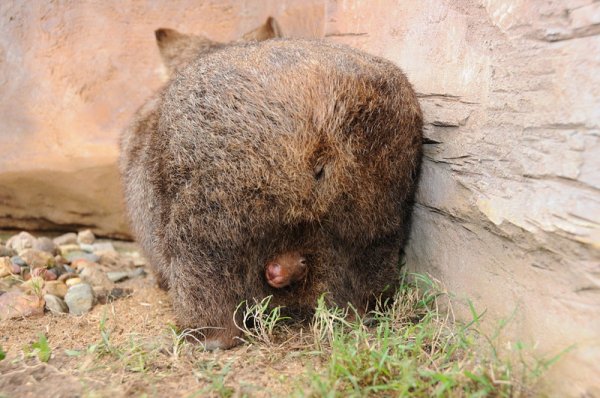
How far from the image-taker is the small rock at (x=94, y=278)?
457cm

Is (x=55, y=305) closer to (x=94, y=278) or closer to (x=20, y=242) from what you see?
(x=94, y=278)

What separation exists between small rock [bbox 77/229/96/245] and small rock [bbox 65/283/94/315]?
1.57 m

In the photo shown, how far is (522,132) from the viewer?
2654 millimetres

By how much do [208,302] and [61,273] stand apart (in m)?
2.06

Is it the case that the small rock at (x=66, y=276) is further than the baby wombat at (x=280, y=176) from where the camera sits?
Yes

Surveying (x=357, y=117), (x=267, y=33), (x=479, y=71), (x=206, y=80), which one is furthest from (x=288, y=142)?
(x=267, y=33)

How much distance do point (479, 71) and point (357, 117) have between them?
2.24 feet

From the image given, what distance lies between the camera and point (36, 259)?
15.5ft

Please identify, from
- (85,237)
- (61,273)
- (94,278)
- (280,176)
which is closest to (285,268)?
(280,176)

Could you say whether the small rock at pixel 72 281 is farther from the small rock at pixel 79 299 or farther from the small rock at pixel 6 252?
the small rock at pixel 6 252

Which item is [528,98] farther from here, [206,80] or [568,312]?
[206,80]

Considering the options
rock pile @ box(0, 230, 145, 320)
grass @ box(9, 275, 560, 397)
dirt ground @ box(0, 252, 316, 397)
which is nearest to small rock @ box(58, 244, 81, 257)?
rock pile @ box(0, 230, 145, 320)

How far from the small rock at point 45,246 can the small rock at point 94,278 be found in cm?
69

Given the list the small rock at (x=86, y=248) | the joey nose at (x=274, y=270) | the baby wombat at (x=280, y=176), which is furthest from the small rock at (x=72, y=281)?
the joey nose at (x=274, y=270)
